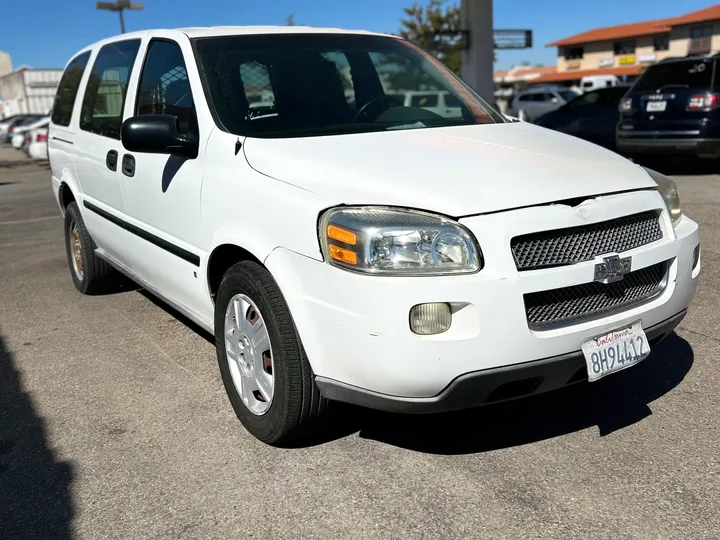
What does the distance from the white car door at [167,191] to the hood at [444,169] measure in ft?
1.74

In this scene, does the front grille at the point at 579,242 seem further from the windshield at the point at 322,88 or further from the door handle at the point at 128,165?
the door handle at the point at 128,165

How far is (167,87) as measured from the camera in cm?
396

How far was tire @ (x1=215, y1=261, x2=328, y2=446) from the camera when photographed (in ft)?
9.44

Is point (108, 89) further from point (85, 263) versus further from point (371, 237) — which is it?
point (371, 237)

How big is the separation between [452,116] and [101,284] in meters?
3.12

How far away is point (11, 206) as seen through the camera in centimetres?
1204

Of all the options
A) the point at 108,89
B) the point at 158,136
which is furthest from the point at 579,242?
the point at 108,89

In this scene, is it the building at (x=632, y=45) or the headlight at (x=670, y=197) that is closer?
the headlight at (x=670, y=197)

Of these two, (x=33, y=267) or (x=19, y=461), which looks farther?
(x=33, y=267)

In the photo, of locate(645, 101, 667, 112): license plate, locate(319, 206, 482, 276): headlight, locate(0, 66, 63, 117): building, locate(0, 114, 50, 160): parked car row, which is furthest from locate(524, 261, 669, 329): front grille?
locate(0, 66, 63, 117): building

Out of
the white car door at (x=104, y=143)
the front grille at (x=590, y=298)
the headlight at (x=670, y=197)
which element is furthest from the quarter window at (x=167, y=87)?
the headlight at (x=670, y=197)

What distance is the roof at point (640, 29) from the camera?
2263 inches

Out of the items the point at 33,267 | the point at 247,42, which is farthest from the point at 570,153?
the point at 33,267

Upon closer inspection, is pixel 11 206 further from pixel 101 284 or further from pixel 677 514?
pixel 677 514
